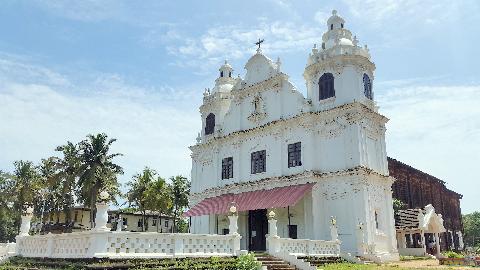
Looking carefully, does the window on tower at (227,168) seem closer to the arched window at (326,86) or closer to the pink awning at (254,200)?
the pink awning at (254,200)

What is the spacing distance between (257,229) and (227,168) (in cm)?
575

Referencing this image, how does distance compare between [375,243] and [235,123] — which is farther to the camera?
[235,123]

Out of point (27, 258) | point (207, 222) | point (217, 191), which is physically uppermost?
point (217, 191)

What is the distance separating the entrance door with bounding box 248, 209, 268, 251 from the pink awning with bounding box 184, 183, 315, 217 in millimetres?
1402

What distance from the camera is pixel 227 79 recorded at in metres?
36.5

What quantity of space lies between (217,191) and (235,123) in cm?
541

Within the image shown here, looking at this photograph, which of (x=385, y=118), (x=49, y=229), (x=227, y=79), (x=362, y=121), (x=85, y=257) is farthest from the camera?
(x=49, y=229)

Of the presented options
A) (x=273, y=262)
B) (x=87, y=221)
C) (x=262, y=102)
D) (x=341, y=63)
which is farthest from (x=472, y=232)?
(x=273, y=262)

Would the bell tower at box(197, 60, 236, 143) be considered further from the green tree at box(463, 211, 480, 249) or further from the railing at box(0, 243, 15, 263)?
the green tree at box(463, 211, 480, 249)

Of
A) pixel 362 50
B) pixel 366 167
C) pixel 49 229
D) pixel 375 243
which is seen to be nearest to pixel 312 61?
pixel 362 50

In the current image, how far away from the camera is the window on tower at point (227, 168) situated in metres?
32.0

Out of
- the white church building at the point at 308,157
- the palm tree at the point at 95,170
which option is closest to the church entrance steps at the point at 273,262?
the white church building at the point at 308,157

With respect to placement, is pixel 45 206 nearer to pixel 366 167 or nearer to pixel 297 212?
pixel 297 212

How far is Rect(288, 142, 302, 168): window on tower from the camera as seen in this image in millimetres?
27859
